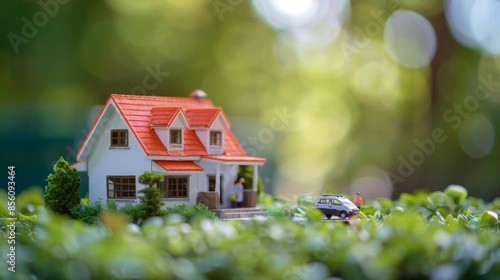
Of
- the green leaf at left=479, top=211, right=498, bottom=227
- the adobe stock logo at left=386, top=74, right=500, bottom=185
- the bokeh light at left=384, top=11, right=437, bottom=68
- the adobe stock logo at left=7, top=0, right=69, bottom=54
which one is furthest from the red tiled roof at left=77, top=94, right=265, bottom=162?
the bokeh light at left=384, top=11, right=437, bottom=68

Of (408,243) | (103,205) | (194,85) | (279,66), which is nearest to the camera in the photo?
(408,243)

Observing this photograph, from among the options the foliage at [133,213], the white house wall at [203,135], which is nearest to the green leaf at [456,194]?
the white house wall at [203,135]

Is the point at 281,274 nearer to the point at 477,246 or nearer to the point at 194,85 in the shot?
the point at 477,246

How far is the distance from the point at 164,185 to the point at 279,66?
889 centimetres

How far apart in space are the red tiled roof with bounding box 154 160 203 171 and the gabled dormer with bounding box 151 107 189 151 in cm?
19

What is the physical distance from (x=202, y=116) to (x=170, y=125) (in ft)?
2.44

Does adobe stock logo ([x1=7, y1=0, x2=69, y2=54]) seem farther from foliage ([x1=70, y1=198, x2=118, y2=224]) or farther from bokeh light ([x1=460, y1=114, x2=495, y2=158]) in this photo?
bokeh light ([x1=460, y1=114, x2=495, y2=158])

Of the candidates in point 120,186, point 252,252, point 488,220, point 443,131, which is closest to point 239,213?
point 120,186

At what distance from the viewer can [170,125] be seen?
8.31 m

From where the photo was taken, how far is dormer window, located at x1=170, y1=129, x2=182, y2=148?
8508 mm

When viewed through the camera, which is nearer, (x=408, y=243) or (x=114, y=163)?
(x=408, y=243)

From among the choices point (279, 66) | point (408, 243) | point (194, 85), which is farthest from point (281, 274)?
point (279, 66)

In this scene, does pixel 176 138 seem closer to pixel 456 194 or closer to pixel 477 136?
pixel 456 194

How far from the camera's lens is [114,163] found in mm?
8328
